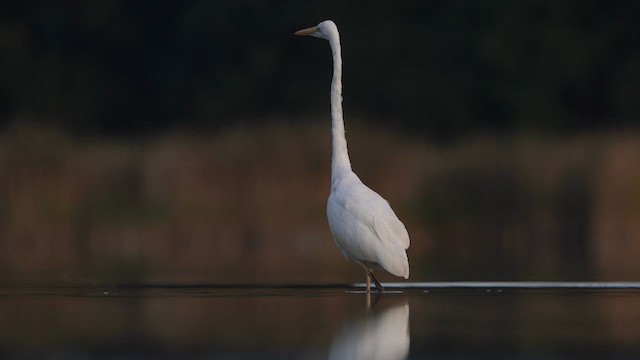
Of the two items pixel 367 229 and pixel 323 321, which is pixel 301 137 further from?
pixel 323 321

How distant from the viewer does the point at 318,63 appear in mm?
25453

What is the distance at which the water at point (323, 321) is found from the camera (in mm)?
6387

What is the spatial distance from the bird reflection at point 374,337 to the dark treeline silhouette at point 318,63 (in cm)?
1524

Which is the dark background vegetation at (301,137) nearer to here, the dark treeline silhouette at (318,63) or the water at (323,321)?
the dark treeline silhouette at (318,63)

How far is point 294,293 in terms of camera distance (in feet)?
30.3

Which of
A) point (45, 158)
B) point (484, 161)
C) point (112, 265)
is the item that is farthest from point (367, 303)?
point (45, 158)

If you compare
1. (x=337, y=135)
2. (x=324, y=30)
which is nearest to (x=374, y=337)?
(x=337, y=135)

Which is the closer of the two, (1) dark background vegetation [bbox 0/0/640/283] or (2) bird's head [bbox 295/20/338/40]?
(2) bird's head [bbox 295/20/338/40]

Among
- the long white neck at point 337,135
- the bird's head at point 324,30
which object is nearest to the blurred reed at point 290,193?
the bird's head at point 324,30

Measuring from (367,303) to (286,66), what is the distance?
56.9ft

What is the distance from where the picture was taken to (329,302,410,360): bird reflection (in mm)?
6211

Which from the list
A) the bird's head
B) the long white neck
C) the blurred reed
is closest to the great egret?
the long white neck

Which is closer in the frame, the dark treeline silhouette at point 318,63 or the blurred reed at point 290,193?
the blurred reed at point 290,193

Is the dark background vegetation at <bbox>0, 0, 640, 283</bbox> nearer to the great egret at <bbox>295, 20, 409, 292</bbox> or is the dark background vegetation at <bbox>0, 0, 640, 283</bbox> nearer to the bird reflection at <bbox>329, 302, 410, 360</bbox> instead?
the great egret at <bbox>295, 20, 409, 292</bbox>
